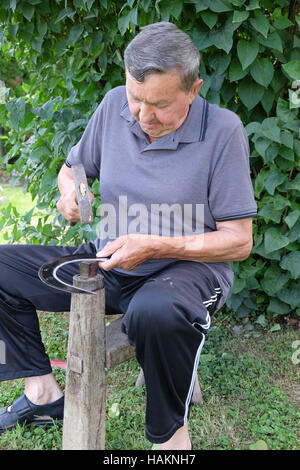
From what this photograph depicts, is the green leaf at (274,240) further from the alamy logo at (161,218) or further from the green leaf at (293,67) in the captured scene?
the alamy logo at (161,218)

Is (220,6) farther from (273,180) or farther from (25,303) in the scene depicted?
(25,303)

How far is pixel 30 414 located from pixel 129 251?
967mm

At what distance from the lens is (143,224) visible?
198 cm

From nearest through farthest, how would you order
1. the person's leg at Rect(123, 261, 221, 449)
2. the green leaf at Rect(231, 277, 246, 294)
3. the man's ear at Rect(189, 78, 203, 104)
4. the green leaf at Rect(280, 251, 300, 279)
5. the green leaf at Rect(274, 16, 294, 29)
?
1. the person's leg at Rect(123, 261, 221, 449)
2. the man's ear at Rect(189, 78, 203, 104)
3. the green leaf at Rect(274, 16, 294, 29)
4. the green leaf at Rect(280, 251, 300, 279)
5. the green leaf at Rect(231, 277, 246, 294)

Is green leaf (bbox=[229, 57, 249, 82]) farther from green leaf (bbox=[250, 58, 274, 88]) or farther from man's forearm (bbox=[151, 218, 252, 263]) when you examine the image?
man's forearm (bbox=[151, 218, 252, 263])

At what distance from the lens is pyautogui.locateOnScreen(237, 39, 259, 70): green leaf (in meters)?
2.48

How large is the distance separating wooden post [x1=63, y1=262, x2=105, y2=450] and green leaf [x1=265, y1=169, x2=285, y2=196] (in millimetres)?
1381

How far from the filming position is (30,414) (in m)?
2.18

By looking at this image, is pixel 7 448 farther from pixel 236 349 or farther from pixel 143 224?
pixel 236 349

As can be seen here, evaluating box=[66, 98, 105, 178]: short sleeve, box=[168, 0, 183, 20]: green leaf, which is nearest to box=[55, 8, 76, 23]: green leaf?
box=[168, 0, 183, 20]: green leaf

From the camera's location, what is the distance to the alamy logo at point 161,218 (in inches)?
74.9

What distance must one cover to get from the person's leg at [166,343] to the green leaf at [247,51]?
4.36 feet

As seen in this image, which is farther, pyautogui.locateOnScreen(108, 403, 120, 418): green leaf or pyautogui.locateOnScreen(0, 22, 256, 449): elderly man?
pyautogui.locateOnScreen(108, 403, 120, 418): green leaf

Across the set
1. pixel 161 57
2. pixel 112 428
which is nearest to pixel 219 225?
pixel 161 57
